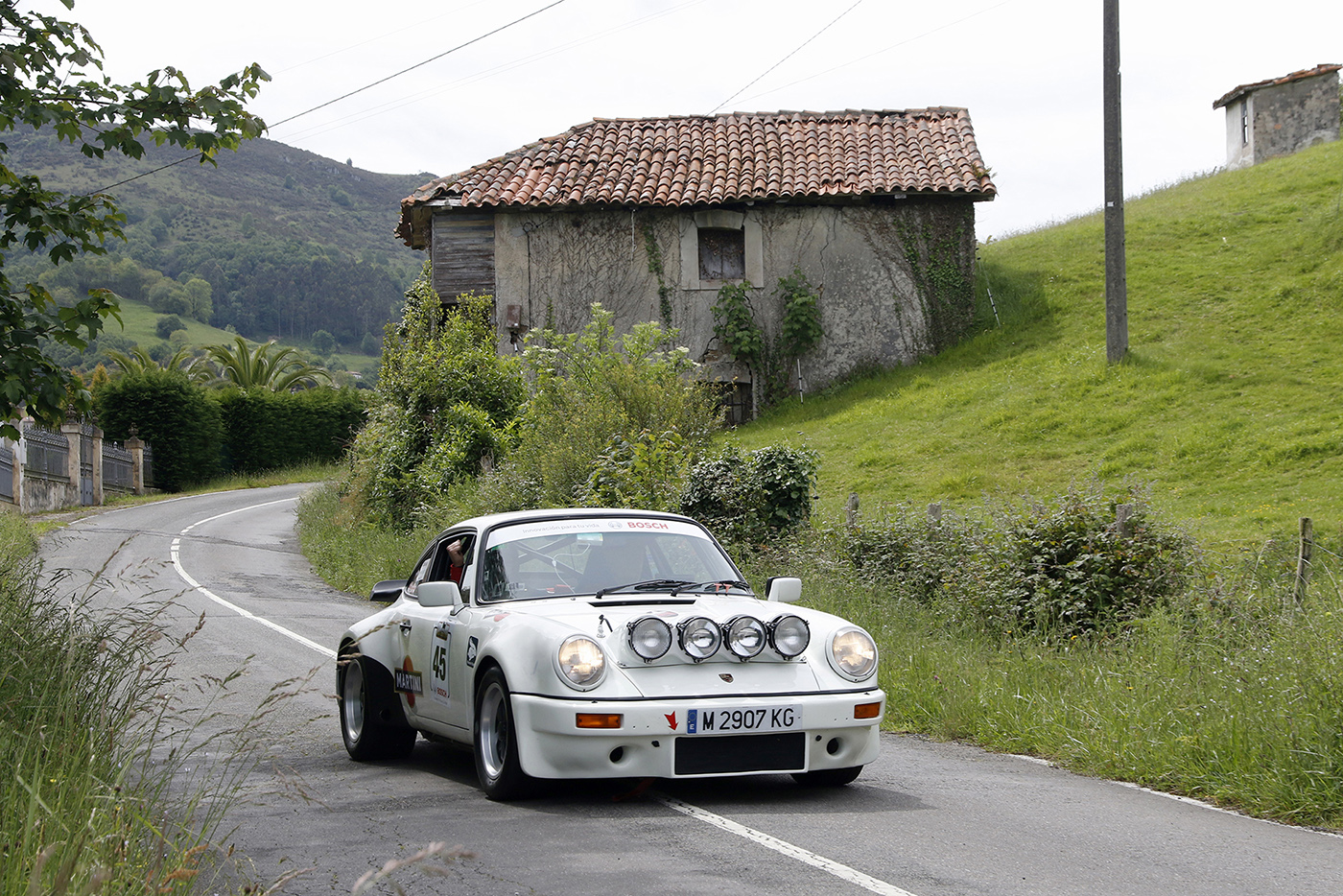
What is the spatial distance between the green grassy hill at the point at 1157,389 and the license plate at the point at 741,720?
8.14 meters

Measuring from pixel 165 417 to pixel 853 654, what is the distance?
4519cm

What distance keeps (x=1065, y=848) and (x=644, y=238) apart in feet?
86.6

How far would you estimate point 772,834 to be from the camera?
5.65m

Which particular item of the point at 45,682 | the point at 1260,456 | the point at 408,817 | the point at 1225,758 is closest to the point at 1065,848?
the point at 1225,758

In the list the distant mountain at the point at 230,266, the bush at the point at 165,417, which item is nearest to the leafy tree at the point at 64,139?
the bush at the point at 165,417

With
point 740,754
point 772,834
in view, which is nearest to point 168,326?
point 740,754

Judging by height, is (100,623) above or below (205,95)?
below

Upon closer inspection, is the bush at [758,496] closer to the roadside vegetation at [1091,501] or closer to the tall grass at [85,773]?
the roadside vegetation at [1091,501]

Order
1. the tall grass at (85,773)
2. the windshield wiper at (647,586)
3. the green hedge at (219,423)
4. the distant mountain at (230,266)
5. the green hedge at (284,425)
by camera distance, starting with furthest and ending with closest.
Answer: the distant mountain at (230,266) → the green hedge at (284,425) → the green hedge at (219,423) → the windshield wiper at (647,586) → the tall grass at (85,773)

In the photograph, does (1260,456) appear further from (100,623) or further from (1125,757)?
(100,623)

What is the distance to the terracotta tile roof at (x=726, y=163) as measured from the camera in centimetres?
3022

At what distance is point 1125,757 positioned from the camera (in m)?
7.27

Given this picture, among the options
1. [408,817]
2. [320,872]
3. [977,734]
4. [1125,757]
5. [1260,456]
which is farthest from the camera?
[1260,456]

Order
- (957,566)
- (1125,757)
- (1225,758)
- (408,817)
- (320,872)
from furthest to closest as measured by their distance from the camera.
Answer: (957,566)
(1125,757)
(1225,758)
(408,817)
(320,872)
